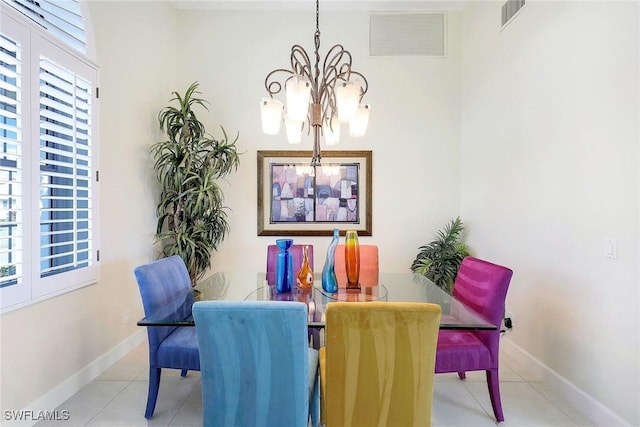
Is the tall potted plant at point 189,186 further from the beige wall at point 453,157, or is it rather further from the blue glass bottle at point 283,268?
the blue glass bottle at point 283,268

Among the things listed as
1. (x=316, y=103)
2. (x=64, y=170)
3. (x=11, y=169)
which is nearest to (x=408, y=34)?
(x=316, y=103)

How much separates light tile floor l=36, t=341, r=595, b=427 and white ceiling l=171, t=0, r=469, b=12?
12.5ft

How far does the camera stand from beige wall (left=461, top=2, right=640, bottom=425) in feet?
6.07

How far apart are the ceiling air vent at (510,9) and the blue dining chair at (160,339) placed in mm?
3542

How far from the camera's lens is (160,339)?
79.9 inches

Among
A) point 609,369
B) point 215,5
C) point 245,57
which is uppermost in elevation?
point 215,5

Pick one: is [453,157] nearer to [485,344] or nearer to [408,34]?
[408,34]

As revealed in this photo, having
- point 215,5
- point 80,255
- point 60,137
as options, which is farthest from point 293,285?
point 215,5

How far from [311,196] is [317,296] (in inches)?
75.1

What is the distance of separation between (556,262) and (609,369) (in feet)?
2.35

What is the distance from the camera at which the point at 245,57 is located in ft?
12.7

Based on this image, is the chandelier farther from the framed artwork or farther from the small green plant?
the small green plant

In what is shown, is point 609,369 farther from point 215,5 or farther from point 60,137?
point 215,5

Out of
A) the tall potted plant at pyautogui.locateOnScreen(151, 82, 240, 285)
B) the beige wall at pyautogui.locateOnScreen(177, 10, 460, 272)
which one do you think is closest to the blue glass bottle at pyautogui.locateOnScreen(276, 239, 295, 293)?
the tall potted plant at pyautogui.locateOnScreen(151, 82, 240, 285)
